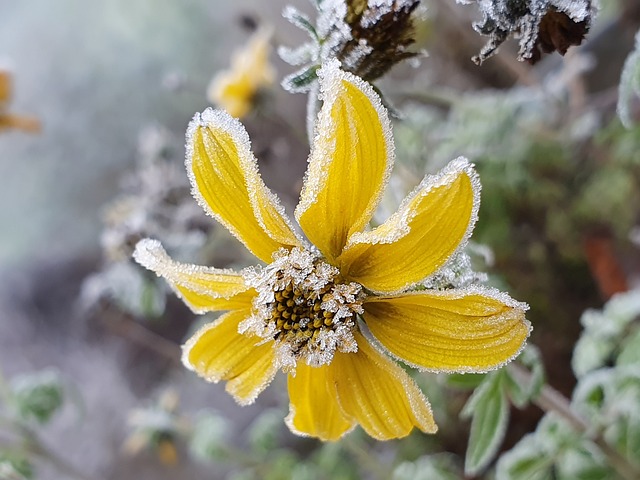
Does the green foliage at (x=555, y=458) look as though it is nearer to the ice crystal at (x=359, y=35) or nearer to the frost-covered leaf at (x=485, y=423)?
the frost-covered leaf at (x=485, y=423)

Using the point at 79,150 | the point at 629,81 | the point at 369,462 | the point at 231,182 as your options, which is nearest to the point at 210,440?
the point at 369,462

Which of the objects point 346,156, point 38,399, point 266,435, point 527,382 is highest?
point 346,156

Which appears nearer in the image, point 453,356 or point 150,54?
point 453,356

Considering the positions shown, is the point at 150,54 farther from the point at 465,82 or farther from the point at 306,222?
the point at 306,222

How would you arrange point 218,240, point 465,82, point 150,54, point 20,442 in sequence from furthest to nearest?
point 150,54 → point 465,82 → point 218,240 → point 20,442

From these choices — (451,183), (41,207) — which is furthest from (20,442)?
(41,207)

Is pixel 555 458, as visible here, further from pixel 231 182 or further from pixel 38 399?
pixel 38 399
